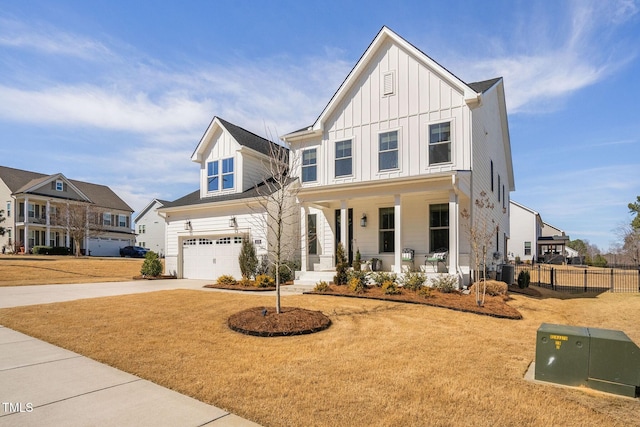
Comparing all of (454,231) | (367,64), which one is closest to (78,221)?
(367,64)

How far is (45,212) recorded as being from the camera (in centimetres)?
4003

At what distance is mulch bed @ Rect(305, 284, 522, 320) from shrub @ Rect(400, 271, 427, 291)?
0.74ft

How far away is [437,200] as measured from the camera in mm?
14555

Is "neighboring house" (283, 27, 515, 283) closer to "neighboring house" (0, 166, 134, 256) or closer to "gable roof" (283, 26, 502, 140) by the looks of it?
"gable roof" (283, 26, 502, 140)

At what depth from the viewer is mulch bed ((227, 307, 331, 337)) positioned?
23.4 feet

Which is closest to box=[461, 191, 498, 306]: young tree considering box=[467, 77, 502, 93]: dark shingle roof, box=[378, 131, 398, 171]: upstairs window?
box=[378, 131, 398, 171]: upstairs window

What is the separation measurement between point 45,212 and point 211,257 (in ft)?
107

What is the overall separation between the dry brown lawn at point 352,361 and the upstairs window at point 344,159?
296 inches

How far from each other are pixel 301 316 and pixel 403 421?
15.1 ft

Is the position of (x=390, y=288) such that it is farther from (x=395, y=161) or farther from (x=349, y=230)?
(x=395, y=161)

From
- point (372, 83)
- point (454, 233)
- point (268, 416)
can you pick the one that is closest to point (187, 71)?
point (372, 83)

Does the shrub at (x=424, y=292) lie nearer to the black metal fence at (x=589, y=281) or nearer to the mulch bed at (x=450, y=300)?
the mulch bed at (x=450, y=300)

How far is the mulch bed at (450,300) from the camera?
9.31 m

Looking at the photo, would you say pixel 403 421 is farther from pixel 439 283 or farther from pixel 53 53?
pixel 53 53
